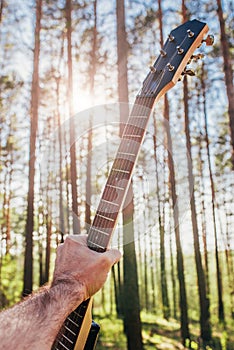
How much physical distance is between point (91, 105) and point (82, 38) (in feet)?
8.89

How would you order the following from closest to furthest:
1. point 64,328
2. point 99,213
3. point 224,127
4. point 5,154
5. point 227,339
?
point 64,328, point 99,213, point 227,339, point 224,127, point 5,154

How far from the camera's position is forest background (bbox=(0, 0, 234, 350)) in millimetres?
12664

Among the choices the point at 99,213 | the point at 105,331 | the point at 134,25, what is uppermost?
the point at 134,25

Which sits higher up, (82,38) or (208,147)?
(82,38)

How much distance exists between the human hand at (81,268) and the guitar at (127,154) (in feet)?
0.69

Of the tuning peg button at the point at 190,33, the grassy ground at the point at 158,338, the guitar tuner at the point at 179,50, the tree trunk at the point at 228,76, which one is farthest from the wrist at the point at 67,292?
the grassy ground at the point at 158,338

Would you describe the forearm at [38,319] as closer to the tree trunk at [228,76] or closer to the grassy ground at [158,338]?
the tree trunk at [228,76]

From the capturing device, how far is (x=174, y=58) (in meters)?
2.22

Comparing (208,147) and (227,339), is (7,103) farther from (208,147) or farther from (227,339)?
(227,339)

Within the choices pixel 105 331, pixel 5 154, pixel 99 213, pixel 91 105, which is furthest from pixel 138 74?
pixel 99 213

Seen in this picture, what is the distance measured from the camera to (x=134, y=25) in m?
14.8

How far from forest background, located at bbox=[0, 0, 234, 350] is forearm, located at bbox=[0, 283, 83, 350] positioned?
7181mm

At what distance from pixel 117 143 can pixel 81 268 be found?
1670cm

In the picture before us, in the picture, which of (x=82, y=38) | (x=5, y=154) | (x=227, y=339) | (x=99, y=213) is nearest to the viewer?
(x=99, y=213)
